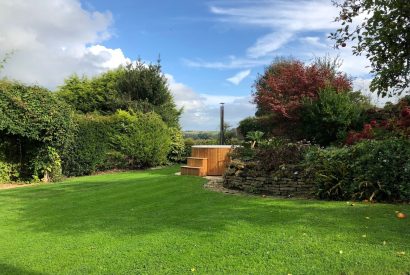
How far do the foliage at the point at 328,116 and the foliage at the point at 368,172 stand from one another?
21.9 feet

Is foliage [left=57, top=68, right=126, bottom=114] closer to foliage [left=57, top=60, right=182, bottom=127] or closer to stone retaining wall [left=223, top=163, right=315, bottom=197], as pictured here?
foliage [left=57, top=60, right=182, bottom=127]

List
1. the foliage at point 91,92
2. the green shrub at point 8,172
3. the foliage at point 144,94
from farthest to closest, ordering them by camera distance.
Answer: the foliage at point 91,92
the foliage at point 144,94
the green shrub at point 8,172

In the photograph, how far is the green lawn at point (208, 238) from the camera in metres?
4.39

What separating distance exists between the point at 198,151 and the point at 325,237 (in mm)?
9036

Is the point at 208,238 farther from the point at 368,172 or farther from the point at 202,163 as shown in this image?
the point at 202,163

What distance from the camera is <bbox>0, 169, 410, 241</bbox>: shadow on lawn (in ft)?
19.3

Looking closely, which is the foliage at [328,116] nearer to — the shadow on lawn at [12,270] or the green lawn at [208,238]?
the green lawn at [208,238]

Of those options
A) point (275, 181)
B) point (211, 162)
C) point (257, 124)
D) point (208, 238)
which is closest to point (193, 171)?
point (211, 162)

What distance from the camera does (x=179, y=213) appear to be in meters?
7.15

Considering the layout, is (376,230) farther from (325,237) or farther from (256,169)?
(256,169)

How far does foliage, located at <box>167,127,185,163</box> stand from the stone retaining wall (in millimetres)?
11902

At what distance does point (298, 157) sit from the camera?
939 centimetres

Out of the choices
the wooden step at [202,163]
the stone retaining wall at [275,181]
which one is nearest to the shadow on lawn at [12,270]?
the stone retaining wall at [275,181]

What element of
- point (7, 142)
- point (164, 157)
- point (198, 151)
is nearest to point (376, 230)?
point (198, 151)
